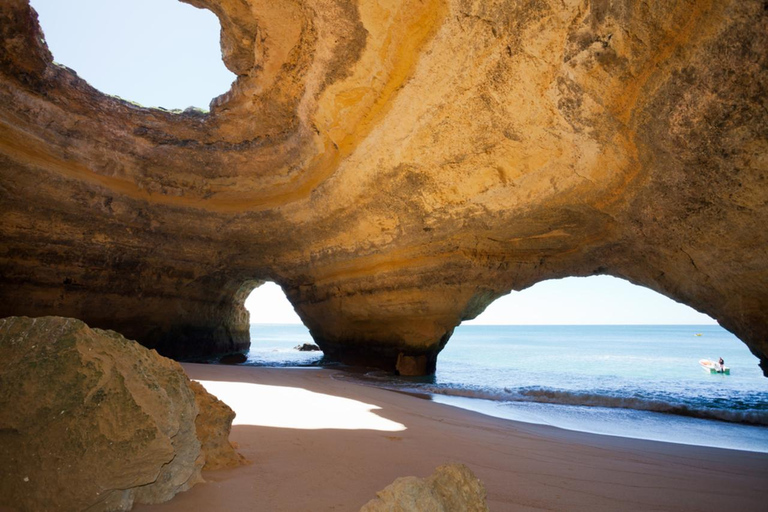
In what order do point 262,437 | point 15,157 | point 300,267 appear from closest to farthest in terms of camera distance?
1. point 262,437
2. point 15,157
3. point 300,267

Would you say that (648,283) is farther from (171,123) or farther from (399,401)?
(171,123)

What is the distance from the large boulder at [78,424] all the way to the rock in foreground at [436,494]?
0.72 m

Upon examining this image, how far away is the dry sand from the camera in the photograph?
1715 millimetres

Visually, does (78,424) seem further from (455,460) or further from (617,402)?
(617,402)

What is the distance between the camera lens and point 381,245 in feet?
25.9

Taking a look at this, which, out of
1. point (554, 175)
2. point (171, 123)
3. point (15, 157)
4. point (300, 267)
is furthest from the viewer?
point (300, 267)

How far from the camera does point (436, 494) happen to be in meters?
1.42

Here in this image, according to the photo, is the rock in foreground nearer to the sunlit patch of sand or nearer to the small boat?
the sunlit patch of sand

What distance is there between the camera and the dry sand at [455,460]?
67.5 inches

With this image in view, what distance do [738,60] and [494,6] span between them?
200 centimetres

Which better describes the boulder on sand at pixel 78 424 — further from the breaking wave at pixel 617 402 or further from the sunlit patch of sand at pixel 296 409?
the breaking wave at pixel 617 402

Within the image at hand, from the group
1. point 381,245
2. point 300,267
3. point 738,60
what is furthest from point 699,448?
point 300,267

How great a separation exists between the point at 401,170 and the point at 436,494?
17.4 ft

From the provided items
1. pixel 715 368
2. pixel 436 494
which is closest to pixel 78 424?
pixel 436 494
